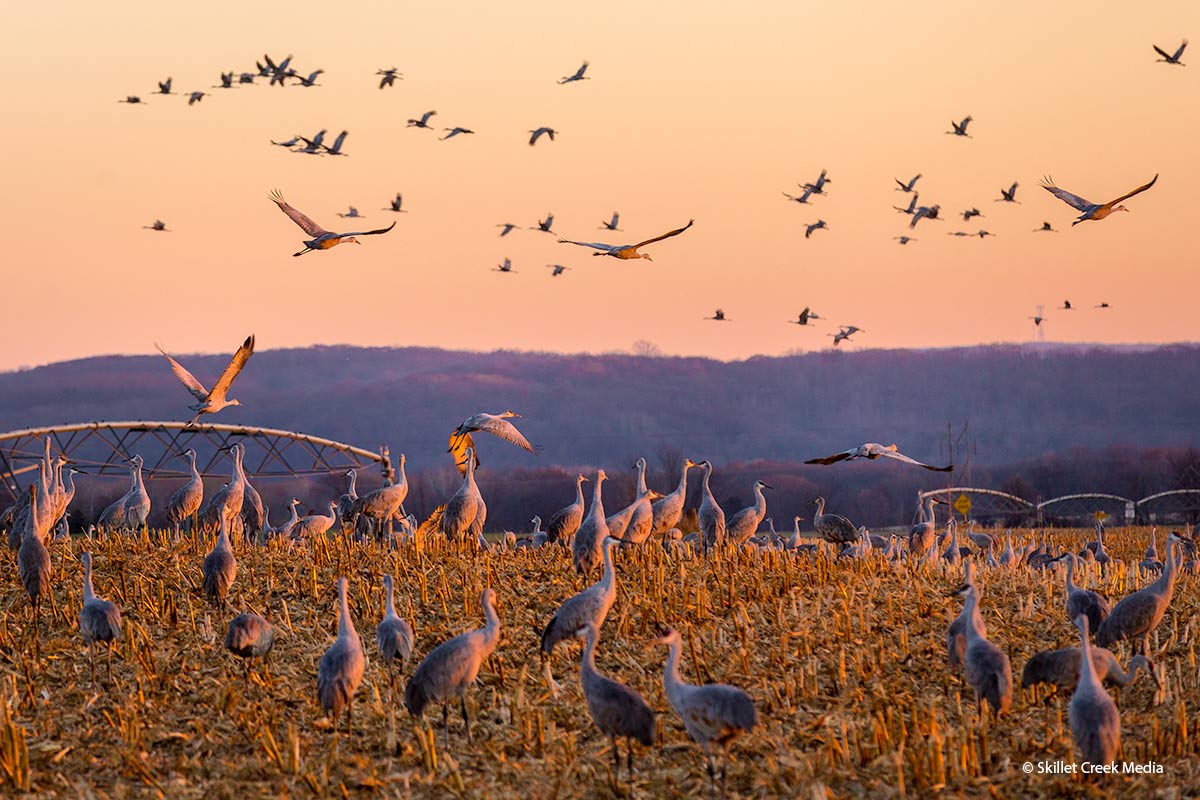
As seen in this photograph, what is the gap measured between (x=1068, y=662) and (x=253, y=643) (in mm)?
9074

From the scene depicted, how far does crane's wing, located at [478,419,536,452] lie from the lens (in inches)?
926

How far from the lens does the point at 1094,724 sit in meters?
11.9

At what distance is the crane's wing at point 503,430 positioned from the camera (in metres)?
23.5

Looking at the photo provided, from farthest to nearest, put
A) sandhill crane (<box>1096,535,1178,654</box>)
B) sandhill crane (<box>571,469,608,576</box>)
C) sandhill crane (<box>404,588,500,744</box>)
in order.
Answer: sandhill crane (<box>571,469,608,576</box>), sandhill crane (<box>1096,535,1178,654</box>), sandhill crane (<box>404,588,500,744</box>)

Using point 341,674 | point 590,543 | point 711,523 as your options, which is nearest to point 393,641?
point 341,674

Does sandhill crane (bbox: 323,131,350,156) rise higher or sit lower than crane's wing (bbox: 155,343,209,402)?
higher

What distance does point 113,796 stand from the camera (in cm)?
1216

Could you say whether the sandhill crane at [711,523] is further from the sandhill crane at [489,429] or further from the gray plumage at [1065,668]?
the gray plumage at [1065,668]

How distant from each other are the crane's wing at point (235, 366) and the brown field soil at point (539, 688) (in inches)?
132

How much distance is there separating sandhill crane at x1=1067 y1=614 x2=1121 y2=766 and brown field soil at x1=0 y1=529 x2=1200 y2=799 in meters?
0.38

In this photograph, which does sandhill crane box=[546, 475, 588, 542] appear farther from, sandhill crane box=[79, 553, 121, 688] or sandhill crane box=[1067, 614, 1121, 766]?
sandhill crane box=[1067, 614, 1121, 766]

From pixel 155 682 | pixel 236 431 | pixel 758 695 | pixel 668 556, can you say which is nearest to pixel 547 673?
pixel 758 695

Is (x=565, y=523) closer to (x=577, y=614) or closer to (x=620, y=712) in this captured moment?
(x=577, y=614)

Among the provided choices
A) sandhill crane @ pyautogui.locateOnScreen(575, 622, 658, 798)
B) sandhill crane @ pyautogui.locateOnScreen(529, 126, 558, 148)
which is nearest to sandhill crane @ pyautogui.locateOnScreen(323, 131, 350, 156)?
sandhill crane @ pyautogui.locateOnScreen(529, 126, 558, 148)
